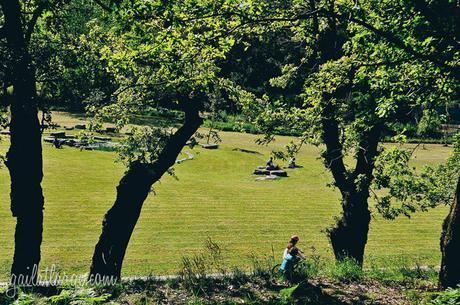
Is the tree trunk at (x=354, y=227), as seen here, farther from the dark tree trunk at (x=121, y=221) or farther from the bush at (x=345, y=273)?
the dark tree trunk at (x=121, y=221)

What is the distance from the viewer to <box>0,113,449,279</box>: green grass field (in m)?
19.9

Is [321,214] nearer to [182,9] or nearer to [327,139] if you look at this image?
[327,139]

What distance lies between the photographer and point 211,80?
11961mm

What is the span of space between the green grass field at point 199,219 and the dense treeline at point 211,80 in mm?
4917

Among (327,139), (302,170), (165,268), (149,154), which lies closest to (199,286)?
(149,154)

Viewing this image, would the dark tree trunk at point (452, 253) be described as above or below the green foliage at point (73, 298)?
above

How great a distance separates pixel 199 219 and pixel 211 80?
15.0 meters

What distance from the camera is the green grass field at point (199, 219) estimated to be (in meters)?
19.9

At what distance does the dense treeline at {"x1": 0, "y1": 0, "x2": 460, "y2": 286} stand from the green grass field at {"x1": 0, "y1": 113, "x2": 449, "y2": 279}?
4.92 m

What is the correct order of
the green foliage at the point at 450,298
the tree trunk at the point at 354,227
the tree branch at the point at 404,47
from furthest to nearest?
1. the tree trunk at the point at 354,227
2. the tree branch at the point at 404,47
3. the green foliage at the point at 450,298

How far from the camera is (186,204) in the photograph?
29.2m

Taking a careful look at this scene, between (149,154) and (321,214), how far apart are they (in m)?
16.4

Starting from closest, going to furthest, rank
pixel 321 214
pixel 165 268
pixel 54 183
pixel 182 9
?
pixel 182 9
pixel 165 268
pixel 321 214
pixel 54 183

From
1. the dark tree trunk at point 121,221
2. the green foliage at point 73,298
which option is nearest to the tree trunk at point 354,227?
the dark tree trunk at point 121,221
